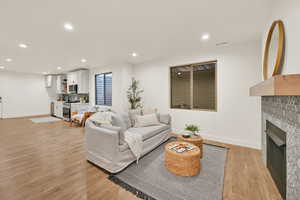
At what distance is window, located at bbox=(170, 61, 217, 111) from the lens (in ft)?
12.2

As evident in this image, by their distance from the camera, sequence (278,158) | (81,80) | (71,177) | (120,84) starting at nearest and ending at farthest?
(278,158), (71,177), (120,84), (81,80)

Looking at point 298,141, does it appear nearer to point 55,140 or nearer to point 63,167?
point 63,167

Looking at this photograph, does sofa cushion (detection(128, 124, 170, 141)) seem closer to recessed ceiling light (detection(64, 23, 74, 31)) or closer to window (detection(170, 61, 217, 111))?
window (detection(170, 61, 217, 111))

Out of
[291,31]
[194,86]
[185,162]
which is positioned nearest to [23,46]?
[185,162]

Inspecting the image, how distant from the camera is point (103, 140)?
6.84ft

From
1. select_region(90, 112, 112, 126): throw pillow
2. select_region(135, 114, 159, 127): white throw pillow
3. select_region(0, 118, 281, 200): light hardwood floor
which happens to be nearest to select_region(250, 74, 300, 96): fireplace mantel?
select_region(0, 118, 281, 200): light hardwood floor

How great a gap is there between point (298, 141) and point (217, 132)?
2.35 m

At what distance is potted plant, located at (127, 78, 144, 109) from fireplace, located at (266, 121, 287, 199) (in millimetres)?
3788

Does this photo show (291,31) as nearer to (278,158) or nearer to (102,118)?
(278,158)

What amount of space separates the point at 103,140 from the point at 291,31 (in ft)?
9.10

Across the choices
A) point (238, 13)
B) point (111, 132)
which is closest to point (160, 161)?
point (111, 132)

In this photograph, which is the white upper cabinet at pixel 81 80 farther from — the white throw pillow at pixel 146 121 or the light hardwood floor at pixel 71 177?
the white throw pillow at pixel 146 121

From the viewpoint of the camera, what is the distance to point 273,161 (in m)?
1.87

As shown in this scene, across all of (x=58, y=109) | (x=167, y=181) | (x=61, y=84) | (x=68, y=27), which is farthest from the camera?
(x=61, y=84)
